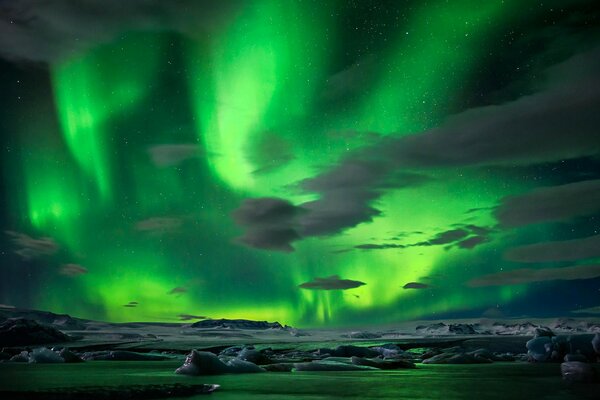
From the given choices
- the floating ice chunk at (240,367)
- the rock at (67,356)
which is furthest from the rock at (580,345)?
the rock at (67,356)

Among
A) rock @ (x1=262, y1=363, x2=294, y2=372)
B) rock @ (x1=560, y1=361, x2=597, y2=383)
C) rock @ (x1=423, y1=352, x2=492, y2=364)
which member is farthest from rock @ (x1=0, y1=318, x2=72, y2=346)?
rock @ (x1=560, y1=361, x2=597, y2=383)

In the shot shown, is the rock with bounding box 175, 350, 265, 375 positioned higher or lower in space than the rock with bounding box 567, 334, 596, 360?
higher

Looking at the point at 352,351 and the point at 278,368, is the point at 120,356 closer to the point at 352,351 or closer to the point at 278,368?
the point at 352,351

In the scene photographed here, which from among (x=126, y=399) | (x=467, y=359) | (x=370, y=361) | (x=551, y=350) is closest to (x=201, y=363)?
(x=126, y=399)

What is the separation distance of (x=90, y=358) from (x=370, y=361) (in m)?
32.6

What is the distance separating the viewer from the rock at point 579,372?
2138cm

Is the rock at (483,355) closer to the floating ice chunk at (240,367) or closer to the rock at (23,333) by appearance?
the floating ice chunk at (240,367)

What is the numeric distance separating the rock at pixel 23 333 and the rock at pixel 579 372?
93307 mm

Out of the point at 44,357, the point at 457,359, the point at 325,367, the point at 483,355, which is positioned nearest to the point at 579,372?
the point at 325,367

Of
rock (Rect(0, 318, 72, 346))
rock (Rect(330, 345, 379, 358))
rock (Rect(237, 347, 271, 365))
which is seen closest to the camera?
rock (Rect(237, 347, 271, 365))

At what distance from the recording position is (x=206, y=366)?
25.0 m

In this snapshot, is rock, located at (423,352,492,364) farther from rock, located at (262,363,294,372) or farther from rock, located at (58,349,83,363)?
rock, located at (58,349,83,363)

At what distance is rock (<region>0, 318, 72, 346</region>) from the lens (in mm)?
87625

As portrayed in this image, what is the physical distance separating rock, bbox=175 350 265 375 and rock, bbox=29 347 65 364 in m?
21.3
